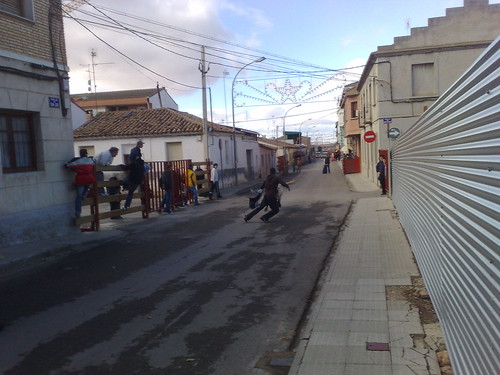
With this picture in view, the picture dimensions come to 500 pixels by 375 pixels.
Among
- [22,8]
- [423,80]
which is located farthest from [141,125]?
[22,8]

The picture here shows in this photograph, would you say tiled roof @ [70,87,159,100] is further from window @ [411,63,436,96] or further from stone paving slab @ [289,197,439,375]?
stone paving slab @ [289,197,439,375]

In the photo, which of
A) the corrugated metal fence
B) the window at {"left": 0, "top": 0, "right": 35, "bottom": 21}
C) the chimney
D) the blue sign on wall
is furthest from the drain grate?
the chimney

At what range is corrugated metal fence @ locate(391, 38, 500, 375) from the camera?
7.80 feet

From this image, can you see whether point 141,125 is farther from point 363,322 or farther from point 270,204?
point 363,322

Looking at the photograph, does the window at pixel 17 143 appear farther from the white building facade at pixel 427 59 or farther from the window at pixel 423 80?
the window at pixel 423 80

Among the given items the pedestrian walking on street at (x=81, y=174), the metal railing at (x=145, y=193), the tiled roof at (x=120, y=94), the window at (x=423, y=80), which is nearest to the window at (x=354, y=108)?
the window at (x=423, y=80)

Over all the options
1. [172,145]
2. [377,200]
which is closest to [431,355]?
[377,200]

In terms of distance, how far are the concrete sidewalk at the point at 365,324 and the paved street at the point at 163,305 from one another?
327 mm

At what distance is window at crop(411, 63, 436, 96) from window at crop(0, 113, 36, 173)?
19302mm

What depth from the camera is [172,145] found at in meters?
27.9

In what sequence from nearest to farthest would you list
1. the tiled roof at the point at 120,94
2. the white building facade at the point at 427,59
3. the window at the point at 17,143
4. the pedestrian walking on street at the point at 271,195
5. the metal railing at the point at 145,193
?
the window at the point at 17,143 < the metal railing at the point at 145,193 < the pedestrian walking on street at the point at 271,195 < the white building facade at the point at 427,59 < the tiled roof at the point at 120,94

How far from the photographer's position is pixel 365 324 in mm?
5031

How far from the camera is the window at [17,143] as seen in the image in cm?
988

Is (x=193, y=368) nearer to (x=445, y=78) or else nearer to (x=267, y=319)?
(x=267, y=319)
